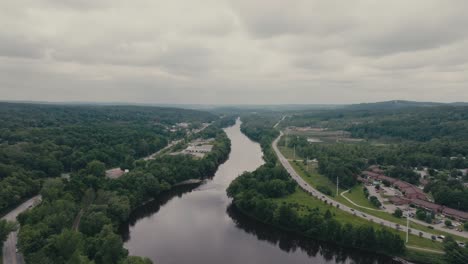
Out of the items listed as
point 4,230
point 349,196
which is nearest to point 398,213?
point 349,196

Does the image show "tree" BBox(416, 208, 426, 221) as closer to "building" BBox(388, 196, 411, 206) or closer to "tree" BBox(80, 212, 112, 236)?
"building" BBox(388, 196, 411, 206)

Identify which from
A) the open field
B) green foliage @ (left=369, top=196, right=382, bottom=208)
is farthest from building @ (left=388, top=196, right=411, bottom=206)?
the open field

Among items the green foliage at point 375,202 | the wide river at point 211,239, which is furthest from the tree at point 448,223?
the wide river at point 211,239

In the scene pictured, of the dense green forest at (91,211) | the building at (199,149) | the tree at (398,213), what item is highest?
the dense green forest at (91,211)

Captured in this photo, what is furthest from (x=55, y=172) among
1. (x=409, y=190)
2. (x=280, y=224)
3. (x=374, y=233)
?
(x=409, y=190)

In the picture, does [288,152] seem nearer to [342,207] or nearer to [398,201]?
[398,201]

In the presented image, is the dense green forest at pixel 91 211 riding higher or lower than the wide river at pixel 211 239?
higher

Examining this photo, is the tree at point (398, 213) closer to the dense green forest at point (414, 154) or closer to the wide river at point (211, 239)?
the dense green forest at point (414, 154)
